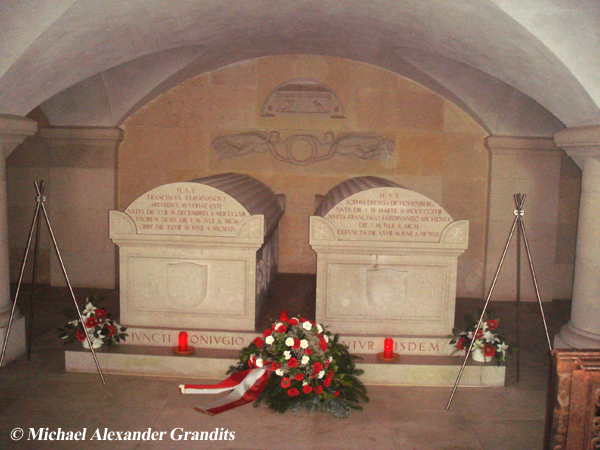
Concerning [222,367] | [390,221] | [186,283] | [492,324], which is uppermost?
[390,221]

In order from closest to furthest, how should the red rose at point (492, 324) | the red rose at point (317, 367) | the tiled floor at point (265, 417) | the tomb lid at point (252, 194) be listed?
the tiled floor at point (265, 417) → the red rose at point (317, 367) → the red rose at point (492, 324) → the tomb lid at point (252, 194)

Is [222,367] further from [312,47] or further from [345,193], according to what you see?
[312,47]

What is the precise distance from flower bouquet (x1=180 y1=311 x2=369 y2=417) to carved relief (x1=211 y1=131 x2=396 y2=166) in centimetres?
335

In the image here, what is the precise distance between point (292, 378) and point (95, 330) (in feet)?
5.21

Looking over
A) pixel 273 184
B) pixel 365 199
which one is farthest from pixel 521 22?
pixel 273 184

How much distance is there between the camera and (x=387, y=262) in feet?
14.3

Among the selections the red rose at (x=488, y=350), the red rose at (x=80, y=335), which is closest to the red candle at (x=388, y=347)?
the red rose at (x=488, y=350)

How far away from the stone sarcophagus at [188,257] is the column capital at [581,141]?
2405 mm

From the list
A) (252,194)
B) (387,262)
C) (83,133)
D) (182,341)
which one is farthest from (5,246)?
(387,262)

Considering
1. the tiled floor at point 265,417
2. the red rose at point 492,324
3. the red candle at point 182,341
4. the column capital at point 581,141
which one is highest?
the column capital at point 581,141

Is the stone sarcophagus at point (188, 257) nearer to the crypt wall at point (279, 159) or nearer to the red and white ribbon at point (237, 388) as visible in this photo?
the red and white ribbon at point (237, 388)

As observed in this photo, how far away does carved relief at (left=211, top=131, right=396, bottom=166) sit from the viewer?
6879mm

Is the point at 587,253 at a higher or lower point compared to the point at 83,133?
lower

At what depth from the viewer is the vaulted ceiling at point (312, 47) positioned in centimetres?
372
